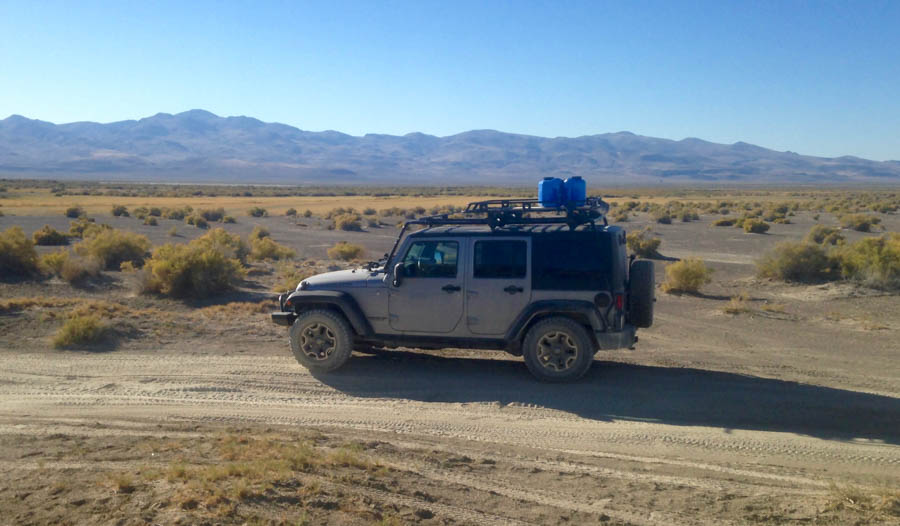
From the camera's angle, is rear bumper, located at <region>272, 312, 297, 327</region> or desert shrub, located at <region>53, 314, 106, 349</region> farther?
desert shrub, located at <region>53, 314, 106, 349</region>

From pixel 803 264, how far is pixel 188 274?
1503 cm

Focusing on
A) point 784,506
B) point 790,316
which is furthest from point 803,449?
point 790,316

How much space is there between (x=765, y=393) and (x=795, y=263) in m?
11.6

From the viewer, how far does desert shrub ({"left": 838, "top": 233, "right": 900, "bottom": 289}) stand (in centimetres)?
1605

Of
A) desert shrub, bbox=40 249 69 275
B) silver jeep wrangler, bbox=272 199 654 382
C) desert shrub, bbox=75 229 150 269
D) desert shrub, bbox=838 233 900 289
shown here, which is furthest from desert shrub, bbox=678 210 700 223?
silver jeep wrangler, bbox=272 199 654 382

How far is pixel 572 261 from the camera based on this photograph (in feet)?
27.4

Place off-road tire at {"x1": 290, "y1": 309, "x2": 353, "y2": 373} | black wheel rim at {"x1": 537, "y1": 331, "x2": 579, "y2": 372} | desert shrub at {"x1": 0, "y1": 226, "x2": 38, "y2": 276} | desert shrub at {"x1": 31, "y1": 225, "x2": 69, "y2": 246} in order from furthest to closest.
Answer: desert shrub at {"x1": 31, "y1": 225, "x2": 69, "y2": 246} < desert shrub at {"x1": 0, "y1": 226, "x2": 38, "y2": 276} < off-road tire at {"x1": 290, "y1": 309, "x2": 353, "y2": 373} < black wheel rim at {"x1": 537, "y1": 331, "x2": 579, "y2": 372}

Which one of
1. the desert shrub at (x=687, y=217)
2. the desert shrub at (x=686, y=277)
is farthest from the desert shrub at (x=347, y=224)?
the desert shrub at (x=686, y=277)

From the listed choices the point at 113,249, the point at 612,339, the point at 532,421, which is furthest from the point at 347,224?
the point at 532,421

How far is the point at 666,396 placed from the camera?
802cm

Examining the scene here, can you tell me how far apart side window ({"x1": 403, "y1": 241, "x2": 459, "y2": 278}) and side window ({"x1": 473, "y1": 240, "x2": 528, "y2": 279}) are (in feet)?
1.02

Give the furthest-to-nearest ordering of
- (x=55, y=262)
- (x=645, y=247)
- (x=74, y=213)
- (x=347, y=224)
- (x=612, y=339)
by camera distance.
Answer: (x=74, y=213) → (x=347, y=224) → (x=645, y=247) → (x=55, y=262) → (x=612, y=339)

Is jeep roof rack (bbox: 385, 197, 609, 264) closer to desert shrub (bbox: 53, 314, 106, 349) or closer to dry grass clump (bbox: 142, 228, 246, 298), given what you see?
desert shrub (bbox: 53, 314, 106, 349)

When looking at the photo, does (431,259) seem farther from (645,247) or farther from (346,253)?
(645,247)
